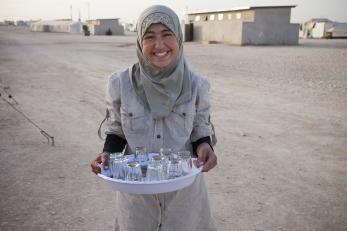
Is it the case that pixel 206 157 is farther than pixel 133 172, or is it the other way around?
pixel 206 157

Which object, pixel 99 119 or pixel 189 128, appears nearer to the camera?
pixel 189 128

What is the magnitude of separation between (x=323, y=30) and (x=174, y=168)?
44823mm

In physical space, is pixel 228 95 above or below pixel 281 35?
below

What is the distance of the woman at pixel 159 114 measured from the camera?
1.81 meters

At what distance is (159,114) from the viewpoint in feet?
6.10

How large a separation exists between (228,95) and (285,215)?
4.76m

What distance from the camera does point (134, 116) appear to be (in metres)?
1.90

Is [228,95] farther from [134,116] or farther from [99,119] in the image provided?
[134,116]

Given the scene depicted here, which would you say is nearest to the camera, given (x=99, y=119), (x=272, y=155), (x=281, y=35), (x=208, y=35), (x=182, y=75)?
(x=182, y=75)

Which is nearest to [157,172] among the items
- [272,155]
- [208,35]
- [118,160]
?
[118,160]

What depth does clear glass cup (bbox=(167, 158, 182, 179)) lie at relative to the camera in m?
1.78

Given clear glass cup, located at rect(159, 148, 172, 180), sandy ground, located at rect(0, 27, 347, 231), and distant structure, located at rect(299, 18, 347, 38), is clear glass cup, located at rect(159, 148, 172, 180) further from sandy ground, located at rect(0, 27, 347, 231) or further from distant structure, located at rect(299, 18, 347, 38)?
distant structure, located at rect(299, 18, 347, 38)

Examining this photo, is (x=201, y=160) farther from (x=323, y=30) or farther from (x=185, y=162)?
(x=323, y=30)

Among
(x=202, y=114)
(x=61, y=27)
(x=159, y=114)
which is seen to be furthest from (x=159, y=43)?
(x=61, y=27)
